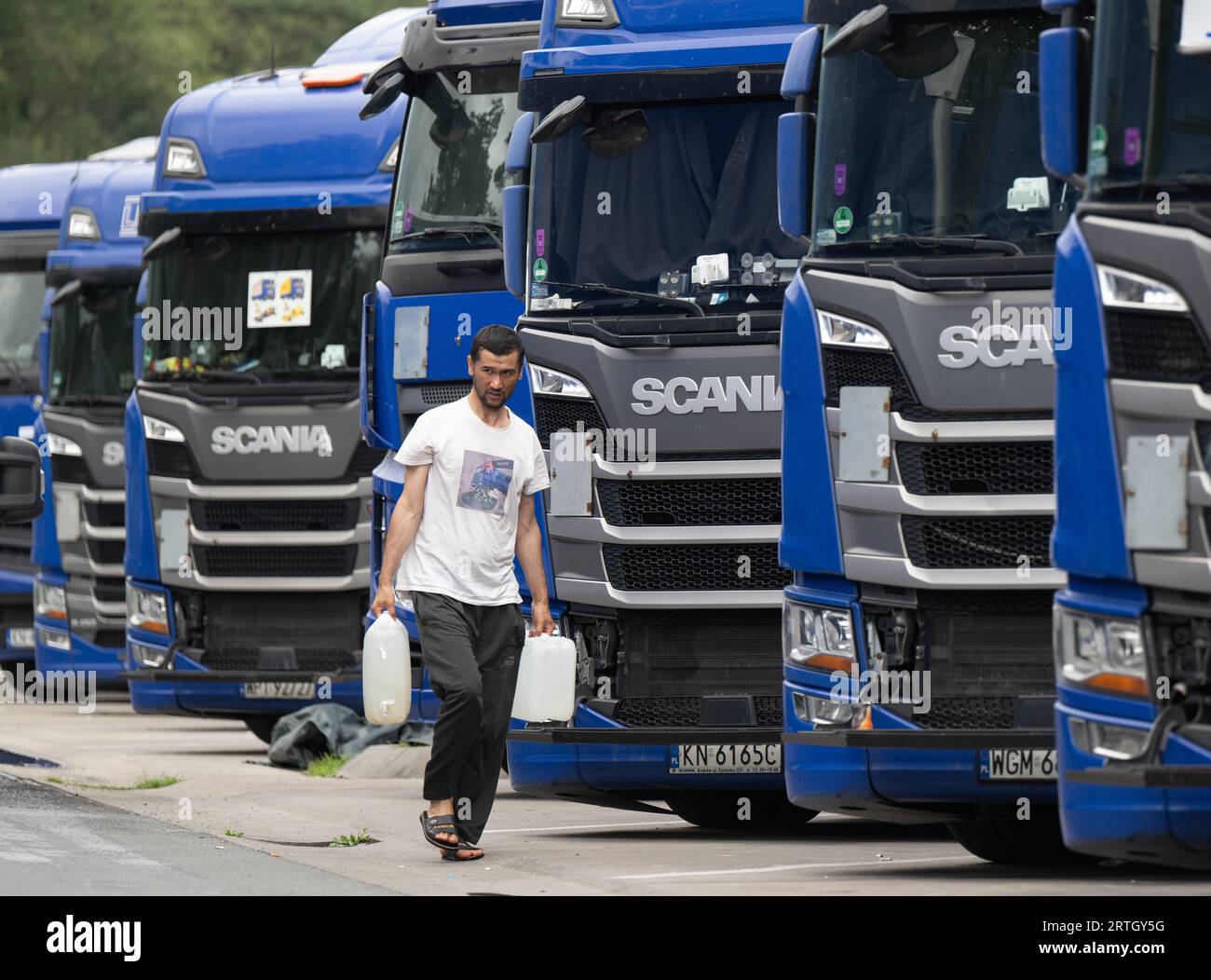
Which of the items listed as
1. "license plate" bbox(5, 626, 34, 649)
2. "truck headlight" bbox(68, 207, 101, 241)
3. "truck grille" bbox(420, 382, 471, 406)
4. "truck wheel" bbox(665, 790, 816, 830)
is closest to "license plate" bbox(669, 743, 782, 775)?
"truck wheel" bbox(665, 790, 816, 830)

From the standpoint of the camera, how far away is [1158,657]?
8.19 metres

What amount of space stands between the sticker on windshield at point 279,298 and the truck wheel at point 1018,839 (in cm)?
709

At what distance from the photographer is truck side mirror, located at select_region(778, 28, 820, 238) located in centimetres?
1074

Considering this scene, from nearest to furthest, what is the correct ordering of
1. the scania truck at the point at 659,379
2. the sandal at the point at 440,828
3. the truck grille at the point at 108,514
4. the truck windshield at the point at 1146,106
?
the truck windshield at the point at 1146,106 < the sandal at the point at 440,828 < the scania truck at the point at 659,379 < the truck grille at the point at 108,514

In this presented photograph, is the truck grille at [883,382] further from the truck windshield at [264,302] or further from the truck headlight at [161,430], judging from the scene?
the truck headlight at [161,430]

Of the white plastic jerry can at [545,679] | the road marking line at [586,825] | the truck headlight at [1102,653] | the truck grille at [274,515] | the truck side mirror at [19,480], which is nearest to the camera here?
the truck headlight at [1102,653]

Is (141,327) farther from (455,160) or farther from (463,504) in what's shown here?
(463,504)

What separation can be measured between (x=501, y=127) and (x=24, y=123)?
130 ft

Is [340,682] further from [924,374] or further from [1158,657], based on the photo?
[1158,657]

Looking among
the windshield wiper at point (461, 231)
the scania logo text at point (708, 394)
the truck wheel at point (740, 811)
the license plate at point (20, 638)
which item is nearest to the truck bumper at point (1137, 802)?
the scania logo text at point (708, 394)

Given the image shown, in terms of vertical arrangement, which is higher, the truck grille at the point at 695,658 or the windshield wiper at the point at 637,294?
the windshield wiper at the point at 637,294

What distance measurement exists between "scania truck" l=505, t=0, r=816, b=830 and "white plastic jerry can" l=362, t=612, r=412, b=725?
1.09 metres

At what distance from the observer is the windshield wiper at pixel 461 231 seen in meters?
14.2

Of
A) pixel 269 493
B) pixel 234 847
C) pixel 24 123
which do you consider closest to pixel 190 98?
pixel 269 493
